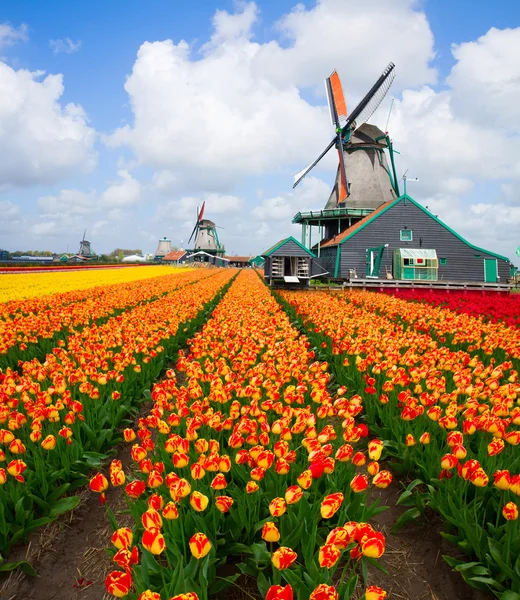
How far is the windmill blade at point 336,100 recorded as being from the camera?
4247 centimetres

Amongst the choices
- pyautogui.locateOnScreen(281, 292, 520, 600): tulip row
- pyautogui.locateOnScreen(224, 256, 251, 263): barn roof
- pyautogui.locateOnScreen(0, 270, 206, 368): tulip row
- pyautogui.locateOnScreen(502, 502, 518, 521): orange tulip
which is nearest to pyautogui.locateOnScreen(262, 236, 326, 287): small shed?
pyautogui.locateOnScreen(0, 270, 206, 368): tulip row

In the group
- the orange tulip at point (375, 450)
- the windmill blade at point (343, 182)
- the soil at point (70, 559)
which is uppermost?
the windmill blade at point (343, 182)

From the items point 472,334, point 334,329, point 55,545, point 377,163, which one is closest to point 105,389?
→ point 55,545

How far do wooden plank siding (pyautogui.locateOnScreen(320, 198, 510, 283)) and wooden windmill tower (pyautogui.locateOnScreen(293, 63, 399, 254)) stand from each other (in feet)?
17.5

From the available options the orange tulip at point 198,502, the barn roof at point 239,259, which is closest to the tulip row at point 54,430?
the orange tulip at point 198,502

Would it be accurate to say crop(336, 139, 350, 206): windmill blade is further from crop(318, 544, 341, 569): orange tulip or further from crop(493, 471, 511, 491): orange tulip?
crop(318, 544, 341, 569): orange tulip

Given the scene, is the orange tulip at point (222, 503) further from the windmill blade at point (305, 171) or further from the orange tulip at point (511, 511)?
the windmill blade at point (305, 171)

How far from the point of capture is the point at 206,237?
9506 centimetres

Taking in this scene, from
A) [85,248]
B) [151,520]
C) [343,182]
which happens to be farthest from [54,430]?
[85,248]

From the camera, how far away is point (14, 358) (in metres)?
7.11

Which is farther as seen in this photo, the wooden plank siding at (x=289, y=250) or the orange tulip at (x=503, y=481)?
the wooden plank siding at (x=289, y=250)

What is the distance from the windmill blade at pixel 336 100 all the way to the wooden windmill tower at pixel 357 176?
29 centimetres

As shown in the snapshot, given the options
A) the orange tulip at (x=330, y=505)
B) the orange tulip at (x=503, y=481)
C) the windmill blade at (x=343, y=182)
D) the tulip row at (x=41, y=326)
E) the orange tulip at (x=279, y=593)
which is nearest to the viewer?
the orange tulip at (x=279, y=593)

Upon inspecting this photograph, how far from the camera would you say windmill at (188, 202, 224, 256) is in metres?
93.8
